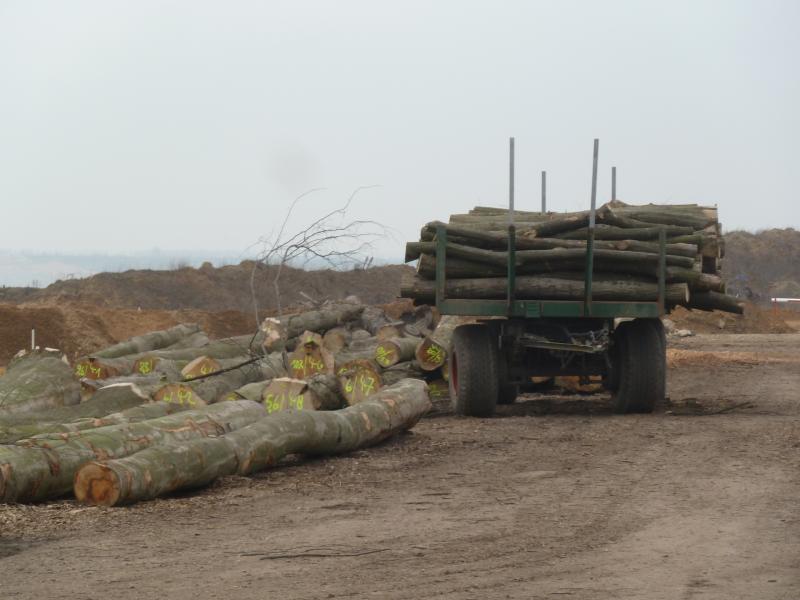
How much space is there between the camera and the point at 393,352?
17.4 m

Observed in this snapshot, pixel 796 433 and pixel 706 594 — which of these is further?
pixel 796 433

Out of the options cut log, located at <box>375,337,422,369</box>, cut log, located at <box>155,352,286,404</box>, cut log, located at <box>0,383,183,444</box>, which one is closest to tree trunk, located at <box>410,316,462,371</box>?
cut log, located at <box>375,337,422,369</box>

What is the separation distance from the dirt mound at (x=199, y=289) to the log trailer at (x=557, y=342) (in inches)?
Result: 1398

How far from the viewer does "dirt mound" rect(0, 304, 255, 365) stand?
100 feet

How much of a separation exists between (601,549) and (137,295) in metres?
47.2

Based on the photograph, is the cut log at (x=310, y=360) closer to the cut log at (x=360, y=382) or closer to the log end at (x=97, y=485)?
the cut log at (x=360, y=382)

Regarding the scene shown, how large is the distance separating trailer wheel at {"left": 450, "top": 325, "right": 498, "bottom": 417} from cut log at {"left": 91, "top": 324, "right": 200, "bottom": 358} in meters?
7.38

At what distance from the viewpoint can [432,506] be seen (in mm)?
8438

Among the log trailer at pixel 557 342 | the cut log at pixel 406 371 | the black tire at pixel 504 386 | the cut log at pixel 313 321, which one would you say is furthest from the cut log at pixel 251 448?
the cut log at pixel 313 321

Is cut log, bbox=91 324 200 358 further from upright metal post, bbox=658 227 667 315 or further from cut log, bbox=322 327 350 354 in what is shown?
upright metal post, bbox=658 227 667 315

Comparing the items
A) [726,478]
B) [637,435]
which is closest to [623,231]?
[637,435]

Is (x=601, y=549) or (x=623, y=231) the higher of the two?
(x=623, y=231)

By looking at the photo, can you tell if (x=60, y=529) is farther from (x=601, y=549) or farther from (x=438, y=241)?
(x=438, y=241)

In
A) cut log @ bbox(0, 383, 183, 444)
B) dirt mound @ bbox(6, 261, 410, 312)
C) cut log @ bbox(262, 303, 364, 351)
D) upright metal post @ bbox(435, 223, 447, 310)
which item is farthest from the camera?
dirt mound @ bbox(6, 261, 410, 312)
